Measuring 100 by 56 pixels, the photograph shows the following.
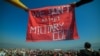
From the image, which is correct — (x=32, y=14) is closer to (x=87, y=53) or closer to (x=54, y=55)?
(x=87, y=53)

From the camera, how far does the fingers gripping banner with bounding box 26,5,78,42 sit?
7.17ft

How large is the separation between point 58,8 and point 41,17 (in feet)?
0.54

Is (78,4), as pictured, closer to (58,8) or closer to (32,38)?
(58,8)

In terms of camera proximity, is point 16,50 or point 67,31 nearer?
point 67,31

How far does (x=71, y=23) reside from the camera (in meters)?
2.17

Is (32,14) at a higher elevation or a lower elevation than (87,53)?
higher

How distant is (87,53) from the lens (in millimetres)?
2496

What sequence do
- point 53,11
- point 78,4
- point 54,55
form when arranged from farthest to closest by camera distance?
1. point 54,55
2. point 53,11
3. point 78,4

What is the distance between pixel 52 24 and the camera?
225cm

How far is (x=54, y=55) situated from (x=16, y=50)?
8.74 feet

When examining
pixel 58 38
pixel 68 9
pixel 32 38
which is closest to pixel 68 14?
pixel 68 9

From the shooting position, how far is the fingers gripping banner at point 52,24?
2186 mm

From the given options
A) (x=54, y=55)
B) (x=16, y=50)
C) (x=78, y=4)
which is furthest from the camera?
(x=16, y=50)

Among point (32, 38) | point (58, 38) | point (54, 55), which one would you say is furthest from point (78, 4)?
point (54, 55)
